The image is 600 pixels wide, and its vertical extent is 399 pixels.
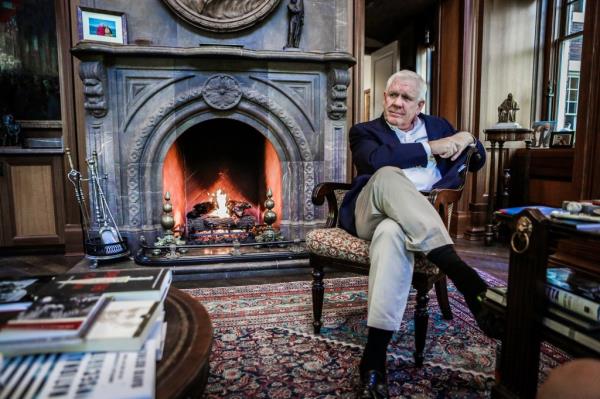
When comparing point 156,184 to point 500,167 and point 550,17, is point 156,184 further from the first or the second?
point 550,17

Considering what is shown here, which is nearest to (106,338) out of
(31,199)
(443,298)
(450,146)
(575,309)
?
(575,309)

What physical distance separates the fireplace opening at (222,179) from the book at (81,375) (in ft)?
8.19

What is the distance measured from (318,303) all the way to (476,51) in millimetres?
3011

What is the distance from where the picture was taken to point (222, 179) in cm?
342

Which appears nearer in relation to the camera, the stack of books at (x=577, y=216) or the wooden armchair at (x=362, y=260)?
the stack of books at (x=577, y=216)

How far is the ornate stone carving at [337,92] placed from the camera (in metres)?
2.86

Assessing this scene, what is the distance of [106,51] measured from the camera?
8.45ft

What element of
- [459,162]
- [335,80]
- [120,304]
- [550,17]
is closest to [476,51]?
[550,17]

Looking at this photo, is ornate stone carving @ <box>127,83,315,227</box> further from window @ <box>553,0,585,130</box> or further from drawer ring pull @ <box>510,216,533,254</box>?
window @ <box>553,0,585,130</box>

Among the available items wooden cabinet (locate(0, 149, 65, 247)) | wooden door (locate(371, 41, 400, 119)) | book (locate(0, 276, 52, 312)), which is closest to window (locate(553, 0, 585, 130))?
wooden door (locate(371, 41, 400, 119))

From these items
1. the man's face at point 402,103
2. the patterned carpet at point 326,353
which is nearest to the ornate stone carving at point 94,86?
the patterned carpet at point 326,353

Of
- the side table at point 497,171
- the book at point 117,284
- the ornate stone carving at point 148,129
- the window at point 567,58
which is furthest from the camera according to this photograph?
the window at point 567,58

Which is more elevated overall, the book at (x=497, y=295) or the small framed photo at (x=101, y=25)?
the small framed photo at (x=101, y=25)

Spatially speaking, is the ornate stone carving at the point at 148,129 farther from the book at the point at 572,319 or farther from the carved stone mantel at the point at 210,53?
the book at the point at 572,319
